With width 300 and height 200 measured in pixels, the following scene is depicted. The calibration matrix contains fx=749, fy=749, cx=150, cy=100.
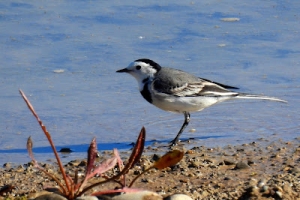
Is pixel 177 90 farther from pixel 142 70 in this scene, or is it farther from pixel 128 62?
pixel 128 62

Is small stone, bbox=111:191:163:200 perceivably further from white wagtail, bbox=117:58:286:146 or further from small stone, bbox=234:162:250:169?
white wagtail, bbox=117:58:286:146

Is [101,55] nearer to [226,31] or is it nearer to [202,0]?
[226,31]

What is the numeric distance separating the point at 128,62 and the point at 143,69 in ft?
3.31

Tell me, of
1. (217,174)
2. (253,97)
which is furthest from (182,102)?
(217,174)

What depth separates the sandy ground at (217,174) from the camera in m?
5.71

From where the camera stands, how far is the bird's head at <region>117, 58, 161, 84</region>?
29.8 feet

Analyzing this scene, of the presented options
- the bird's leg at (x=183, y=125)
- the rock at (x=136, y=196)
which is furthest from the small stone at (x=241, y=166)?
the rock at (x=136, y=196)

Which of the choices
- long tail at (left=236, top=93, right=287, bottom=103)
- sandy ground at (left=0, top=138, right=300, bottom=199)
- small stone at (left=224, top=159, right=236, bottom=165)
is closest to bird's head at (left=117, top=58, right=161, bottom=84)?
long tail at (left=236, top=93, right=287, bottom=103)

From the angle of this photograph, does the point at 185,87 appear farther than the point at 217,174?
Yes

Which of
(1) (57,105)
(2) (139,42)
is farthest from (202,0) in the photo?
(1) (57,105)

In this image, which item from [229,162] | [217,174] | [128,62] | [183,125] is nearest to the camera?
[217,174]

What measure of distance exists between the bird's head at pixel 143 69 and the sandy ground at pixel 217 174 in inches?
54.0

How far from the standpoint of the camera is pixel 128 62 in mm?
10102

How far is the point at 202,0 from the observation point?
12.8 metres
